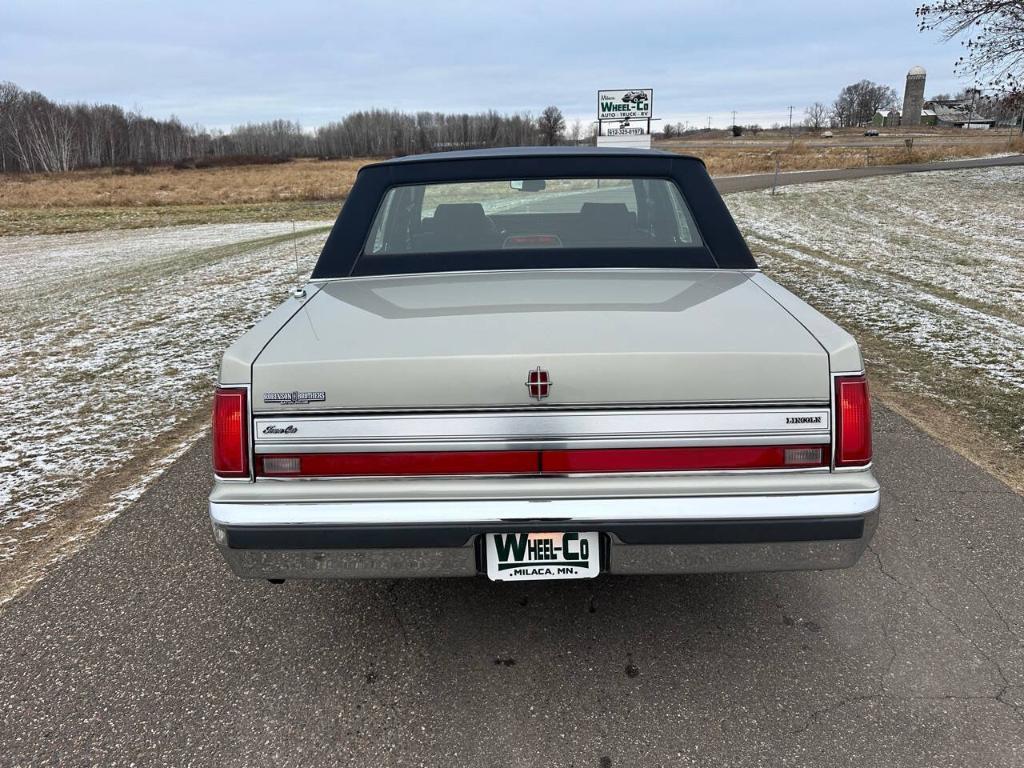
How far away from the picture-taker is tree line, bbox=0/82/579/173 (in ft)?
293

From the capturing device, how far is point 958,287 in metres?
9.38

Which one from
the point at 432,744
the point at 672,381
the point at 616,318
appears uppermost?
the point at 616,318

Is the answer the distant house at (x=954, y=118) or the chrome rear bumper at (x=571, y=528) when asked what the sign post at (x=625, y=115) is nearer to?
the chrome rear bumper at (x=571, y=528)

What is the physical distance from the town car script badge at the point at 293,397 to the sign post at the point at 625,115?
27.9 m

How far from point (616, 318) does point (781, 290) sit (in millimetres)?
887

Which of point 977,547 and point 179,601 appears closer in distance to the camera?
point 179,601

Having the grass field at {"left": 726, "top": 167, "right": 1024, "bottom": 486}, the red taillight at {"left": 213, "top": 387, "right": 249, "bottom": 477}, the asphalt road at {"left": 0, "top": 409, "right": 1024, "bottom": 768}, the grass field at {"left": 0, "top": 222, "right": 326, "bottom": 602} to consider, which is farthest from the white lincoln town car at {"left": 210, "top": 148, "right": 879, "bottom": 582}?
the grass field at {"left": 726, "top": 167, "right": 1024, "bottom": 486}

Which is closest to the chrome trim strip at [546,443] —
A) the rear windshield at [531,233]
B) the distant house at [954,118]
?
the rear windshield at [531,233]

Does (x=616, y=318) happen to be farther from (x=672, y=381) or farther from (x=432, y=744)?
(x=432, y=744)

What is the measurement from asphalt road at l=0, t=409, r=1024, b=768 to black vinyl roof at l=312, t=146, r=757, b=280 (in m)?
1.41

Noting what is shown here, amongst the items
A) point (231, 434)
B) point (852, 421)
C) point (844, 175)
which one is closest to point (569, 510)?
point (852, 421)

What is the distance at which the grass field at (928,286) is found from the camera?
5.10 meters

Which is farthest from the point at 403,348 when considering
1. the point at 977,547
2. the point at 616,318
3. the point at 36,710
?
the point at 977,547

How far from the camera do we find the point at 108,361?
679 cm
